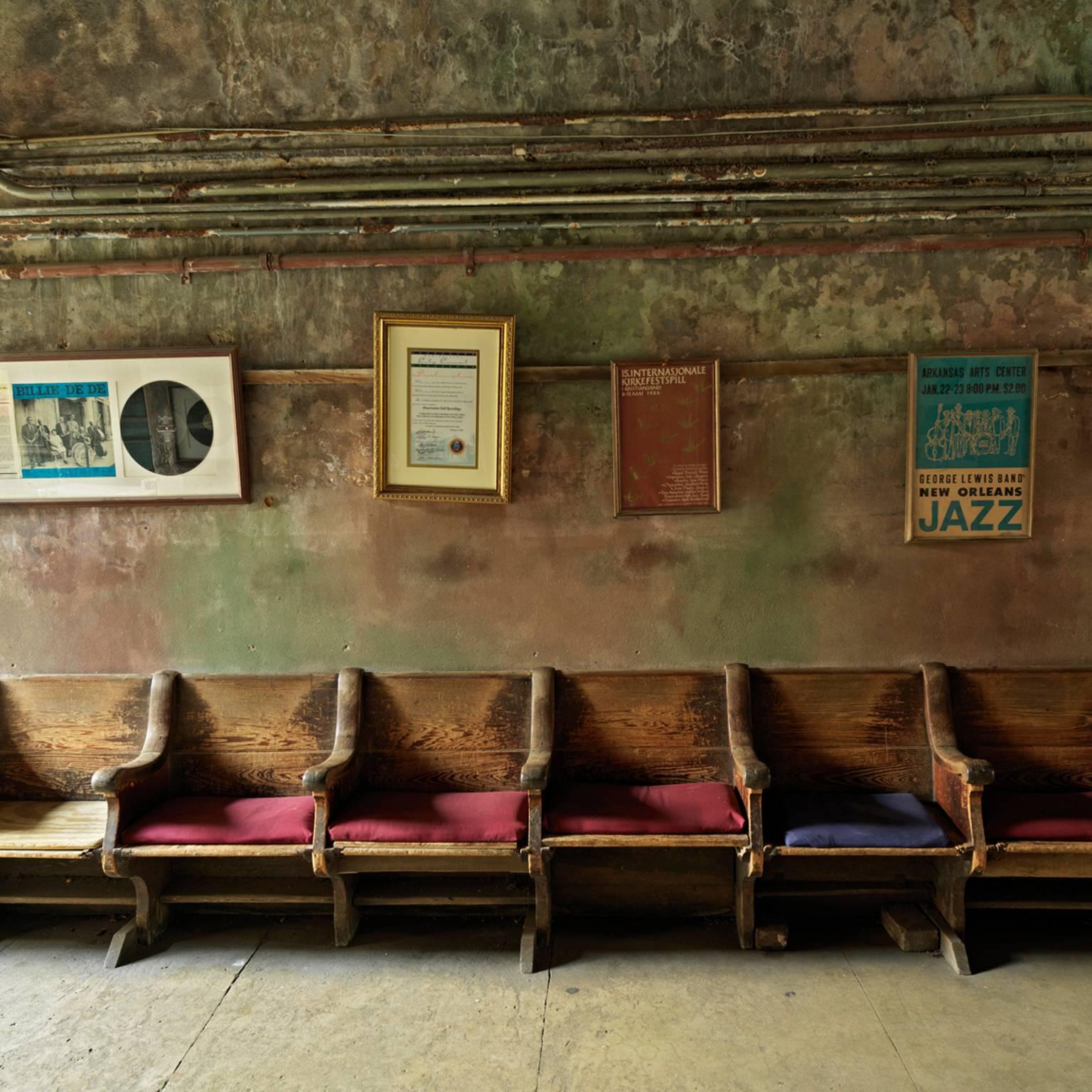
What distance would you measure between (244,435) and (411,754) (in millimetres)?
1493

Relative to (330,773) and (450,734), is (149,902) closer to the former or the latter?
(330,773)

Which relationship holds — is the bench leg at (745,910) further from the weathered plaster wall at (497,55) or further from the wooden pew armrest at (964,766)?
the weathered plaster wall at (497,55)

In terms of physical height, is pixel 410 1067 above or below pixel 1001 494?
below

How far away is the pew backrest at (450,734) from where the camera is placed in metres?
3.46

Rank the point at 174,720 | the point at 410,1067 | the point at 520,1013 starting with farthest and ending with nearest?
the point at 174,720 → the point at 520,1013 → the point at 410,1067

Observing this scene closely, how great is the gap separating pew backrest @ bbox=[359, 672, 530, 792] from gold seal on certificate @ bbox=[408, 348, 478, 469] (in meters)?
0.93

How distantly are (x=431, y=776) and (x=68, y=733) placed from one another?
60.6 inches

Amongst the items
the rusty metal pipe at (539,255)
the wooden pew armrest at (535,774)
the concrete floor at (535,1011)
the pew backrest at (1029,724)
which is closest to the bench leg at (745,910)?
the concrete floor at (535,1011)

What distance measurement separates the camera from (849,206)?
3320 mm

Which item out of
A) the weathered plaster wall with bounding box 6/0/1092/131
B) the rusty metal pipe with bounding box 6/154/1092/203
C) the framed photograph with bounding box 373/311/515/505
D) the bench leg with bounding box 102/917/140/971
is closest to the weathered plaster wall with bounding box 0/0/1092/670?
the weathered plaster wall with bounding box 6/0/1092/131

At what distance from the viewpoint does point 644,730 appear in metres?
3.45

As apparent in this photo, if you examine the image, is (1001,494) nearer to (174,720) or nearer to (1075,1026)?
(1075,1026)

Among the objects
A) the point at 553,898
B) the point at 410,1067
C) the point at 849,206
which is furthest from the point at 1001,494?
the point at 410,1067

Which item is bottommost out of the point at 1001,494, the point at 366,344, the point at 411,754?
the point at 411,754
